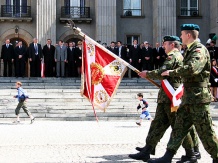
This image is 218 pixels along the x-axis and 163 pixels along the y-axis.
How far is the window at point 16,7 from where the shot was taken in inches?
1251

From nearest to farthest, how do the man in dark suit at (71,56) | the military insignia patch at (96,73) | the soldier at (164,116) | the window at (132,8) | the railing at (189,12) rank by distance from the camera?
1. the soldier at (164,116)
2. the military insignia patch at (96,73)
3. the man in dark suit at (71,56)
4. the window at (132,8)
5. the railing at (189,12)

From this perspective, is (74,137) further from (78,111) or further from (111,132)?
(78,111)

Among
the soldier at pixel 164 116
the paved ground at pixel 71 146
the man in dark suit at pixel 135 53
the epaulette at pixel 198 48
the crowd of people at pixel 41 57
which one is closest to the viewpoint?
the epaulette at pixel 198 48

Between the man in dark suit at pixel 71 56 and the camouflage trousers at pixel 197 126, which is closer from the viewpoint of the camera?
the camouflage trousers at pixel 197 126

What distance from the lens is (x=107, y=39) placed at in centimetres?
3086

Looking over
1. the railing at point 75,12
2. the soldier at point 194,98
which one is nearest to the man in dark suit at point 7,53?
the railing at point 75,12

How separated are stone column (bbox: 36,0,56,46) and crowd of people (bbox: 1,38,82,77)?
5.89m

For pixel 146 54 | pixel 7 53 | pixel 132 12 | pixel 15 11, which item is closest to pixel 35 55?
pixel 7 53

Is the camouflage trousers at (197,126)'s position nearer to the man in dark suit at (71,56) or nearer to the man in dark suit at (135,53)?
the man in dark suit at (135,53)

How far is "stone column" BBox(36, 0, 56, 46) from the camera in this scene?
30.3 meters

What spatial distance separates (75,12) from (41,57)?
29.8 feet

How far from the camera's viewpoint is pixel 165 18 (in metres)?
31.4

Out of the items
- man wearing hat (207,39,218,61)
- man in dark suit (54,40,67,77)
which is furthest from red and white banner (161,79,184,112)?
man in dark suit (54,40,67,77)

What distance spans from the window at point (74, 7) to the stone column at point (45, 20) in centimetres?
184
